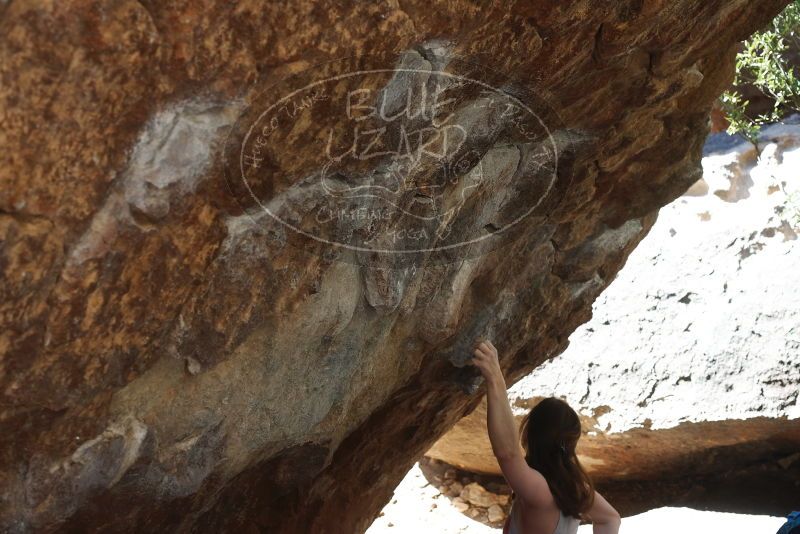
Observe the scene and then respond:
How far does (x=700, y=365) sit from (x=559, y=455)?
3.79 metres

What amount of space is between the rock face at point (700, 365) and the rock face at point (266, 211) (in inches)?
124

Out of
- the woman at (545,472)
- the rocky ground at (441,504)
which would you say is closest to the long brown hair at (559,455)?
the woman at (545,472)

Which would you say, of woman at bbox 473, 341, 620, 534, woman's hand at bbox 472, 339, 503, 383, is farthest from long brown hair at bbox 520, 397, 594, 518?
woman's hand at bbox 472, 339, 503, 383

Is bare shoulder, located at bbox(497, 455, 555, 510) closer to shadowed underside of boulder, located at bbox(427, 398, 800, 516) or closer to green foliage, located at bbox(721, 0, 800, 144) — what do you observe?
shadowed underside of boulder, located at bbox(427, 398, 800, 516)

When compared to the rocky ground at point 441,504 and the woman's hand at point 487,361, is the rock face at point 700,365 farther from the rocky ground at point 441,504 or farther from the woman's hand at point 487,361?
the woman's hand at point 487,361

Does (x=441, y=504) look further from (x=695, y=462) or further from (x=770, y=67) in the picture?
(x=770, y=67)

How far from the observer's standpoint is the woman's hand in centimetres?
323

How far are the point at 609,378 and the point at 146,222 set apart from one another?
17.3 ft

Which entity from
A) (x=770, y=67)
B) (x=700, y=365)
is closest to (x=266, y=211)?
(x=700, y=365)

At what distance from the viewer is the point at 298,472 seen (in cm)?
309

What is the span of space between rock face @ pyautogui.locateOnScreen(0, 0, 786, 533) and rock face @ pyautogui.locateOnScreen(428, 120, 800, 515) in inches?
124

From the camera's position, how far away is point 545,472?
3010 millimetres

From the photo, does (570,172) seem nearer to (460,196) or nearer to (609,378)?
(460,196)

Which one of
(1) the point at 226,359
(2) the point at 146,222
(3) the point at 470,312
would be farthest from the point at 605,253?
(2) the point at 146,222
